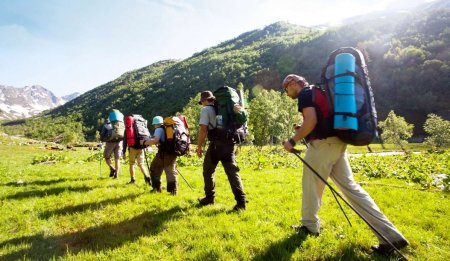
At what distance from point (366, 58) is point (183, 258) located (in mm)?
5216

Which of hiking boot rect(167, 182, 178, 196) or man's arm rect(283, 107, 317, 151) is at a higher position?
man's arm rect(283, 107, 317, 151)

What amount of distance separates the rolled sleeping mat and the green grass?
2.39 m

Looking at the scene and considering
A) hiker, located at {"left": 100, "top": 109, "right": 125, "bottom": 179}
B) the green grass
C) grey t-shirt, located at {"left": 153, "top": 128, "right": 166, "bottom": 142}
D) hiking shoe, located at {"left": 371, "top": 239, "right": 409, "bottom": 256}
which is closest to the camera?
hiking shoe, located at {"left": 371, "top": 239, "right": 409, "bottom": 256}

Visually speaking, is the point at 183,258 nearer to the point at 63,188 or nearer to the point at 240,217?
the point at 240,217

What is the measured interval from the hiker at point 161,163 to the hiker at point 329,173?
16.7ft

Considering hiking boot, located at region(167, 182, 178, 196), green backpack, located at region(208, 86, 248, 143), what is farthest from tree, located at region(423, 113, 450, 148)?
green backpack, located at region(208, 86, 248, 143)

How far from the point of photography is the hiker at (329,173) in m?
5.51

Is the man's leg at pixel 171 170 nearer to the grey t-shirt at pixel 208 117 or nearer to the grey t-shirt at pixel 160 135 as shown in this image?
the grey t-shirt at pixel 160 135

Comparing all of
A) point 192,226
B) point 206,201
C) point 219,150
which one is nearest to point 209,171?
point 219,150

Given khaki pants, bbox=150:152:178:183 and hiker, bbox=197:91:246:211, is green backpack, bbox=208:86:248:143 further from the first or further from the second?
khaki pants, bbox=150:152:178:183

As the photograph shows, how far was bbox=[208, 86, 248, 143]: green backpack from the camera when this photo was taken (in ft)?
26.6

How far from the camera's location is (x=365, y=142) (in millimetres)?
Result: 5484

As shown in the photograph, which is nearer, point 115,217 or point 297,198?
point 115,217

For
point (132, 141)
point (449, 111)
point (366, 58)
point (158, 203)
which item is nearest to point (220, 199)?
point (158, 203)
